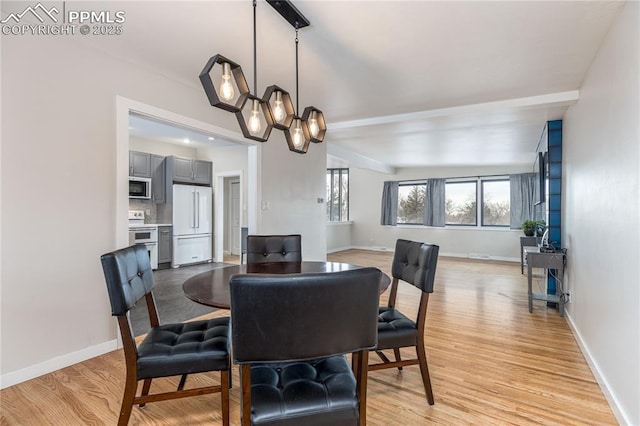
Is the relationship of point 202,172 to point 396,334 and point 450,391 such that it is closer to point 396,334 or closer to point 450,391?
point 396,334

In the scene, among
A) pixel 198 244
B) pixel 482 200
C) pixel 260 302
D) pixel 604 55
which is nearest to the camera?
pixel 260 302

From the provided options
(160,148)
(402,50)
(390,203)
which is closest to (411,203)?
(390,203)

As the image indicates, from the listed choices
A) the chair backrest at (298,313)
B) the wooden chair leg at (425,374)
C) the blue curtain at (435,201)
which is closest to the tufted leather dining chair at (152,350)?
the chair backrest at (298,313)

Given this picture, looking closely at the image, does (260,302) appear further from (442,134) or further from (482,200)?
(482,200)

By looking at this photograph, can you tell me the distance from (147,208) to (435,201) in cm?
668

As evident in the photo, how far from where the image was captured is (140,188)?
566cm

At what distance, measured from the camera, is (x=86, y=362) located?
7.67 feet

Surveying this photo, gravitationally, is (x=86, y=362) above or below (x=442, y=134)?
below

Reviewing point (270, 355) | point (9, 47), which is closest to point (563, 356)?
point (270, 355)

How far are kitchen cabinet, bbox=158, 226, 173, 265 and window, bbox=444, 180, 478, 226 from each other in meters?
6.53

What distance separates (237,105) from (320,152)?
130 inches

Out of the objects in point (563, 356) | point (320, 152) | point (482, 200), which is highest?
point (320, 152)

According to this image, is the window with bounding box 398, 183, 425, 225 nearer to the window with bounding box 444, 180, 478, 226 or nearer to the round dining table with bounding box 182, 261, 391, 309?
the window with bounding box 444, 180, 478, 226

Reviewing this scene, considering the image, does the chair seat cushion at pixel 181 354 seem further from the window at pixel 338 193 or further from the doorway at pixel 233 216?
the window at pixel 338 193
